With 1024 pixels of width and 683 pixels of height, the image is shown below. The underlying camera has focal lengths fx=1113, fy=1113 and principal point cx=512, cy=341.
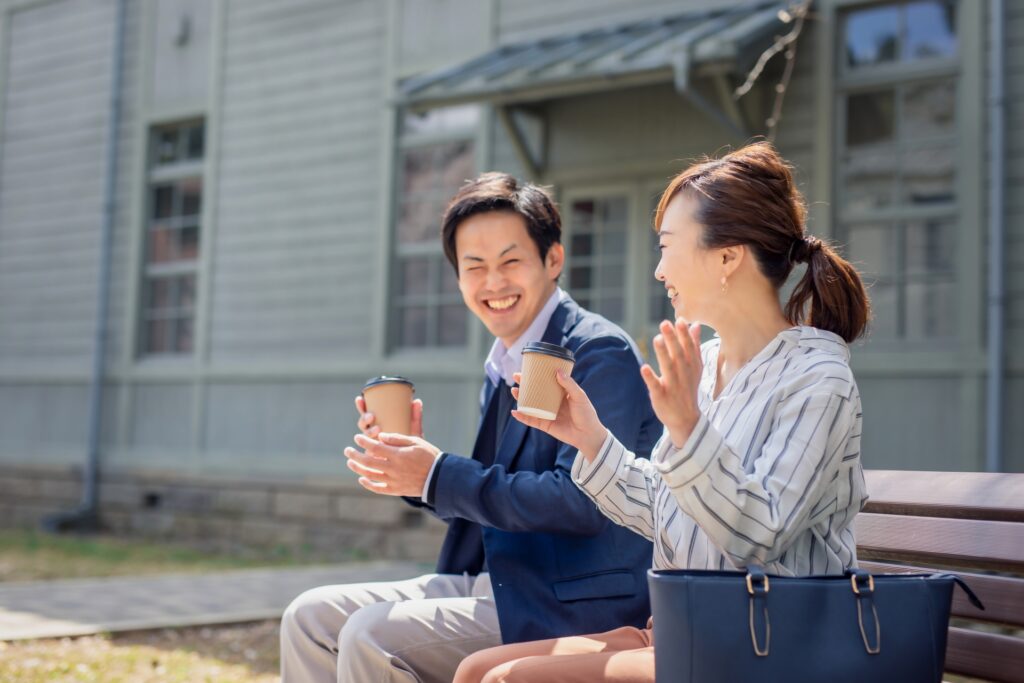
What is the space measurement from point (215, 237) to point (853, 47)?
5.82 metres

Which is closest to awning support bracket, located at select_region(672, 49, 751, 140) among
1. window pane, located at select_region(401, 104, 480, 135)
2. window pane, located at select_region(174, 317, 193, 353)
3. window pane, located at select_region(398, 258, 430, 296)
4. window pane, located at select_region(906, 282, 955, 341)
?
window pane, located at select_region(906, 282, 955, 341)

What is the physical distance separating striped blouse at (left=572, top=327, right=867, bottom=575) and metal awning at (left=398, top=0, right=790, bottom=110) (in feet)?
14.7

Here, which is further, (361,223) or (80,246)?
(80,246)

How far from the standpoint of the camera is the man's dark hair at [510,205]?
2672mm

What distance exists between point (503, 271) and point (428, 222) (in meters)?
6.29

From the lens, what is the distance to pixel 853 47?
6.94 m

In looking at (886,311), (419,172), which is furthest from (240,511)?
(886,311)

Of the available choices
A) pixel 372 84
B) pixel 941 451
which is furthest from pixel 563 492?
pixel 372 84

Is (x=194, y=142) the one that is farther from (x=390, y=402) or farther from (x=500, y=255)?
(x=390, y=402)

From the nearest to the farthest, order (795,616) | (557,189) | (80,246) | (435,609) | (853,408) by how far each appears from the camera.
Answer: (795,616) → (853,408) → (435,609) → (557,189) → (80,246)

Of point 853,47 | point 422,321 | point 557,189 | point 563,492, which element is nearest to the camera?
point 563,492

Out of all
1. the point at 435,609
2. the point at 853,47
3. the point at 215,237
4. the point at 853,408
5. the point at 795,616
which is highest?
the point at 853,47

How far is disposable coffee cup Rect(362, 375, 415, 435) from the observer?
7.82 ft

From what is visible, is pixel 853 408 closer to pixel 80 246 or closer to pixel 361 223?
pixel 361 223
